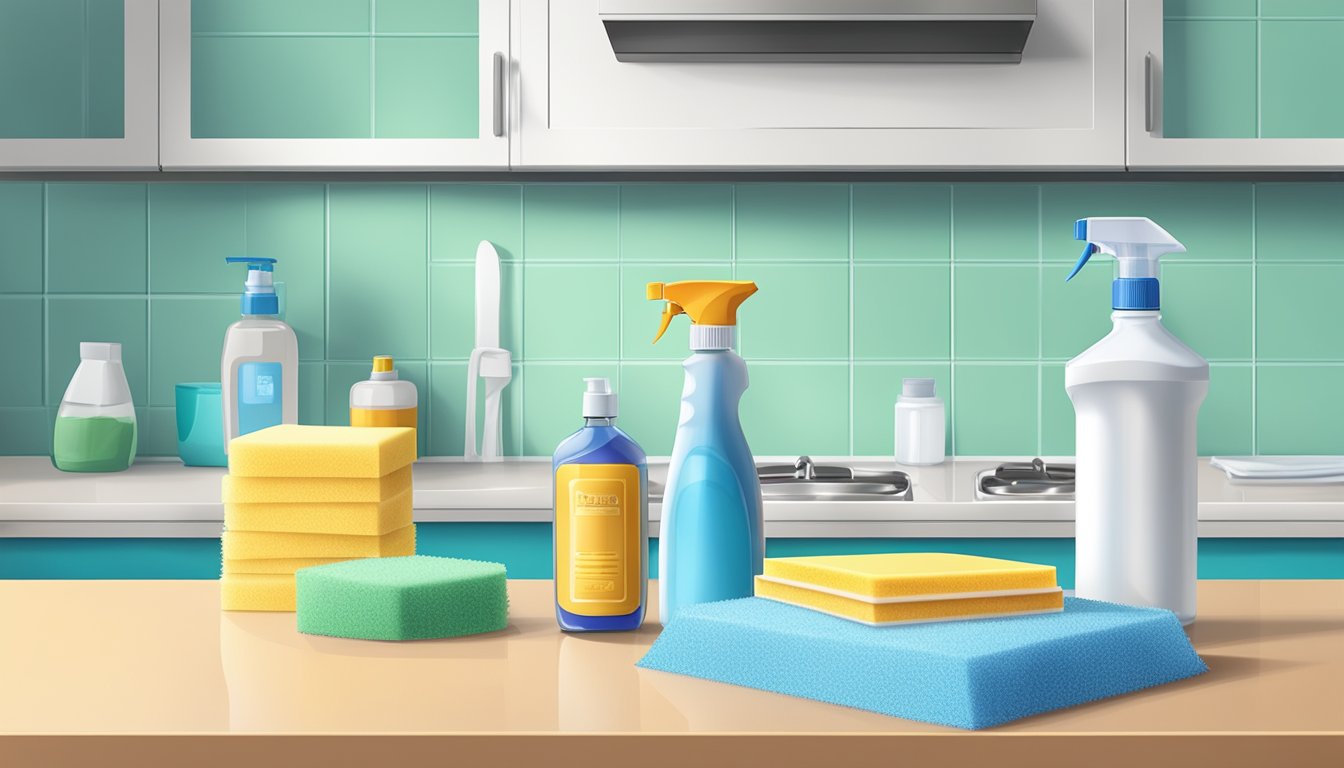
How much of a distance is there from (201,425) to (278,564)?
1418 millimetres

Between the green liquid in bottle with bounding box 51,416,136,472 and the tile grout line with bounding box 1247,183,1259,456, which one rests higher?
the tile grout line with bounding box 1247,183,1259,456

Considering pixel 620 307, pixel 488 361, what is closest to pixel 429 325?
pixel 488 361

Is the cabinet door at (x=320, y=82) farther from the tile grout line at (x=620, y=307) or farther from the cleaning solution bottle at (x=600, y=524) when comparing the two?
the cleaning solution bottle at (x=600, y=524)

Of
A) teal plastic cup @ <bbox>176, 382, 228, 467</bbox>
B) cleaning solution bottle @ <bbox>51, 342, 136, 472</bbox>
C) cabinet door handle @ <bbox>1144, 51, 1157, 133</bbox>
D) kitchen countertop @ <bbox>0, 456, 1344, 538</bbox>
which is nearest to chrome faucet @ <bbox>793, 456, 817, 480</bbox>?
kitchen countertop @ <bbox>0, 456, 1344, 538</bbox>

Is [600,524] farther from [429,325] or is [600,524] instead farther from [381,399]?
[429,325]

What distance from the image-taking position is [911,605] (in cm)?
73

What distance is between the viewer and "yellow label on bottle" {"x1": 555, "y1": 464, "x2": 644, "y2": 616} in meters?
0.85

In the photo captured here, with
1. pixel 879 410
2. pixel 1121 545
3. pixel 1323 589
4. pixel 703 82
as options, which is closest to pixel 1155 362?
pixel 1121 545

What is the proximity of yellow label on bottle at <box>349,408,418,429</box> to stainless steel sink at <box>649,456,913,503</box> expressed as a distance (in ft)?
1.74

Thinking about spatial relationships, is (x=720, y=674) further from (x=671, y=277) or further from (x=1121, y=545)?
(x=671, y=277)

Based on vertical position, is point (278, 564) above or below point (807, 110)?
below

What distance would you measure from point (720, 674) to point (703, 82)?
1.50m

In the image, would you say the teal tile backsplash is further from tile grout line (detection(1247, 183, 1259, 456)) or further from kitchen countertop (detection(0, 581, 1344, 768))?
kitchen countertop (detection(0, 581, 1344, 768))

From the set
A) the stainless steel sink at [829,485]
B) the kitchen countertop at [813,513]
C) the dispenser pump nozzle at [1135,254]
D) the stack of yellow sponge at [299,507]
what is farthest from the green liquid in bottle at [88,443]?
the dispenser pump nozzle at [1135,254]
